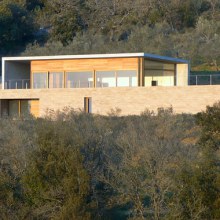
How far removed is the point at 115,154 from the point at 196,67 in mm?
32725

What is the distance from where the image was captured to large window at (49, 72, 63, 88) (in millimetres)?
43562

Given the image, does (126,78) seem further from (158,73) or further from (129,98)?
(158,73)

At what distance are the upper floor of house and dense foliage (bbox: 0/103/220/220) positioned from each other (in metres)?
14.4

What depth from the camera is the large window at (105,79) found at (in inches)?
1668

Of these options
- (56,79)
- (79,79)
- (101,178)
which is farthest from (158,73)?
(101,178)

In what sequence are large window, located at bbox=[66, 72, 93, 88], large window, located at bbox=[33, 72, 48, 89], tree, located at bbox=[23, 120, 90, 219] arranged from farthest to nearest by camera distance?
1. large window, located at bbox=[33, 72, 48, 89]
2. large window, located at bbox=[66, 72, 93, 88]
3. tree, located at bbox=[23, 120, 90, 219]

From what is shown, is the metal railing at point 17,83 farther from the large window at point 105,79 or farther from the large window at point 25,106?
the large window at point 105,79

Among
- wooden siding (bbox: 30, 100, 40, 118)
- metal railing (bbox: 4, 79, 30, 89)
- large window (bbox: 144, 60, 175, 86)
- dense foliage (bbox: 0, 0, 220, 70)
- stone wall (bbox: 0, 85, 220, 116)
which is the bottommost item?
wooden siding (bbox: 30, 100, 40, 118)

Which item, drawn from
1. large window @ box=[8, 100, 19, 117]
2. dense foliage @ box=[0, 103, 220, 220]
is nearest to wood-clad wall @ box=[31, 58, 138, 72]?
large window @ box=[8, 100, 19, 117]

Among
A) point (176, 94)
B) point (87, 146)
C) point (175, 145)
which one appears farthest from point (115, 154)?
point (176, 94)

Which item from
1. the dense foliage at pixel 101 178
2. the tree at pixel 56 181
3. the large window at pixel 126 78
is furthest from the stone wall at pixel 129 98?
the tree at pixel 56 181

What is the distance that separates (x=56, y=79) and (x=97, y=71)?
2411mm

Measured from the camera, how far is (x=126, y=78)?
42.3m

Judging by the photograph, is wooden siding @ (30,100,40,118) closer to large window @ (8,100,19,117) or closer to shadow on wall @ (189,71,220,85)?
large window @ (8,100,19,117)
